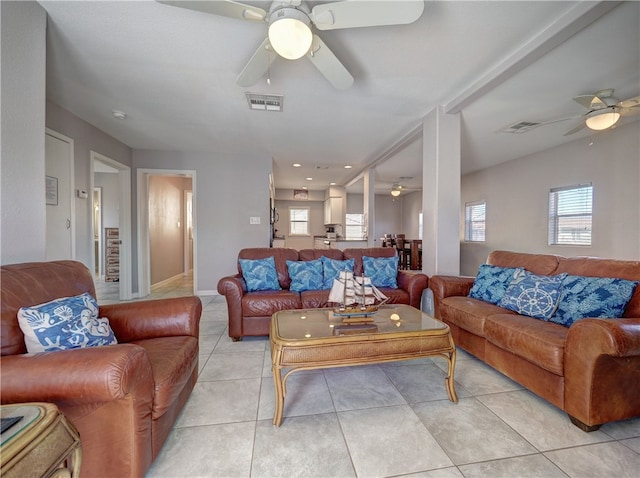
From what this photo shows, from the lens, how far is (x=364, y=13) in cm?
149

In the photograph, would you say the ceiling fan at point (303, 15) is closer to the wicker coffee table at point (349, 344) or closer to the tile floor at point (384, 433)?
the wicker coffee table at point (349, 344)

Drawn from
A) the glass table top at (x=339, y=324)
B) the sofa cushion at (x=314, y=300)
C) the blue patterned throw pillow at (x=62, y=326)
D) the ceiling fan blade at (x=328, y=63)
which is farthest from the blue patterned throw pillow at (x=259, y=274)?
the ceiling fan blade at (x=328, y=63)

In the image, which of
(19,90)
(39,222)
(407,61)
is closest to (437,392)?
(407,61)

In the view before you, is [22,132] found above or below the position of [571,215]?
above

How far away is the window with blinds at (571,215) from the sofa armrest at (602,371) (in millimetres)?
3839

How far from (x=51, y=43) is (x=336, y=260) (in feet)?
10.3

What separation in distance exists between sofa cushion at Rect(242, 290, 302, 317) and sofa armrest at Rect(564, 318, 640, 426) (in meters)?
2.03

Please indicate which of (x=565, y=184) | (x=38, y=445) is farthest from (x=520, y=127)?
(x=38, y=445)

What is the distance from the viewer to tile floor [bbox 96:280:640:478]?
1.22 m

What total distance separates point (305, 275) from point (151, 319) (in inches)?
63.9

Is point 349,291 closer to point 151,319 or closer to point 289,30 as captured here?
point 151,319

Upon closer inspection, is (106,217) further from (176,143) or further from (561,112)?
(561,112)

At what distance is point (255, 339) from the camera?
2.77 metres

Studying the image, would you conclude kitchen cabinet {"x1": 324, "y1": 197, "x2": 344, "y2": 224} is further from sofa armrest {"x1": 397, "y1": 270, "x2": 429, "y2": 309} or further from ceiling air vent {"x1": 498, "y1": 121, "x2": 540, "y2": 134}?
sofa armrest {"x1": 397, "y1": 270, "x2": 429, "y2": 309}
